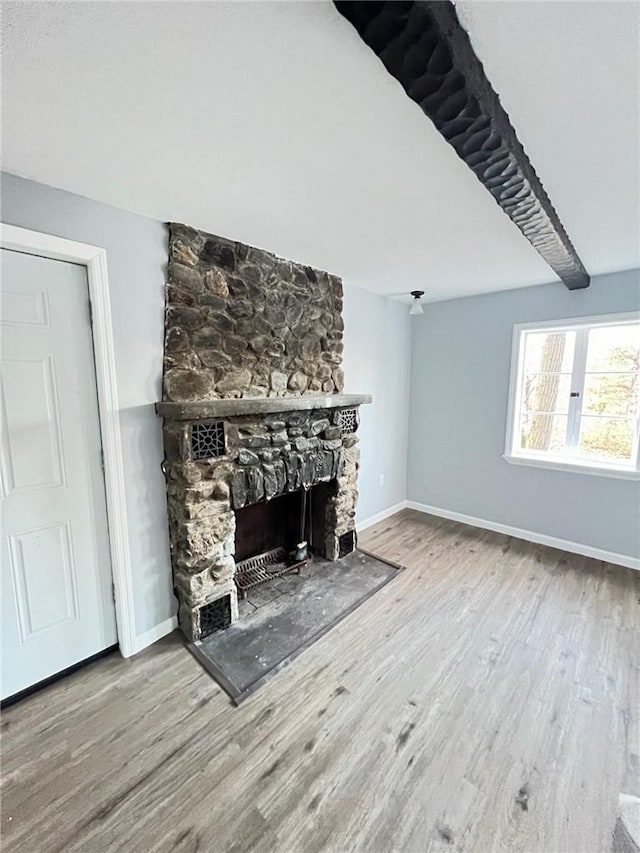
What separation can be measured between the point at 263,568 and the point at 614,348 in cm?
→ 341

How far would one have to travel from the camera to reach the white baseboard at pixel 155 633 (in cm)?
204

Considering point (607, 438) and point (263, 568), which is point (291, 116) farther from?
point (607, 438)

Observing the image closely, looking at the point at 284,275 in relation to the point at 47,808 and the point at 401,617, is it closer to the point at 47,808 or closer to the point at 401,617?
the point at 401,617

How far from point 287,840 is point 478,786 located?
751 millimetres

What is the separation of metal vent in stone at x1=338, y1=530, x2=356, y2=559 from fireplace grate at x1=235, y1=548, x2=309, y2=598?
31 cm

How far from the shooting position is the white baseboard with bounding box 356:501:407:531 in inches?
144

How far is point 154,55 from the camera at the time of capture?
0.92 metres

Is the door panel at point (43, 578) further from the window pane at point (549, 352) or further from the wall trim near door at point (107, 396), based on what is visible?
the window pane at point (549, 352)

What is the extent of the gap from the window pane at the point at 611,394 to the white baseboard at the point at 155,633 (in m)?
3.63

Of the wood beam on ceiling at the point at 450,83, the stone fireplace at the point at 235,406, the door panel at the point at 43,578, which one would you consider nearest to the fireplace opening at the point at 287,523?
the stone fireplace at the point at 235,406

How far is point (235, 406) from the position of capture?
2.03m

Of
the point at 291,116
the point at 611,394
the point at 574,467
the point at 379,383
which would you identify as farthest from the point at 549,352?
the point at 291,116

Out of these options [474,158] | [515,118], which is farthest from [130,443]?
[515,118]

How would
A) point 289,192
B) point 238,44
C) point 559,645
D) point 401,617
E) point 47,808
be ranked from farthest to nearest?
point 401,617 → point 559,645 → point 289,192 → point 47,808 → point 238,44
